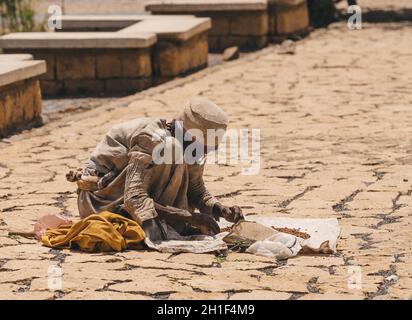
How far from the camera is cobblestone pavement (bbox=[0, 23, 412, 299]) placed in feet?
22.5

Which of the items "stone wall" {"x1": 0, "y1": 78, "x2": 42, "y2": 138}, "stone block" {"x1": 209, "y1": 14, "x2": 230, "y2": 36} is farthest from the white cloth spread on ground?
"stone block" {"x1": 209, "y1": 14, "x2": 230, "y2": 36}

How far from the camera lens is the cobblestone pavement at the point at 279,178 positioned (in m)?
6.86

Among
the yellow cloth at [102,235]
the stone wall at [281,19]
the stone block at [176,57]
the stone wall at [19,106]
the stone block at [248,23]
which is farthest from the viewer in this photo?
the stone wall at [281,19]

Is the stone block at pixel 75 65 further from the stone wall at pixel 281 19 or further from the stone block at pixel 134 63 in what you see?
the stone wall at pixel 281 19

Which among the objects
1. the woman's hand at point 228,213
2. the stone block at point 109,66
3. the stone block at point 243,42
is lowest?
the stone block at point 243,42

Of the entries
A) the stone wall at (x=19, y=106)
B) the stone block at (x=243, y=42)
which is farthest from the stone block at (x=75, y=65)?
the stone block at (x=243, y=42)

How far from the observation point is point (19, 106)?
466 inches

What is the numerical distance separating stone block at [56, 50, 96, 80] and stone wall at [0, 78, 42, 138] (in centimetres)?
184

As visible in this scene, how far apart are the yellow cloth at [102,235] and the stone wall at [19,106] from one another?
4.05 metres

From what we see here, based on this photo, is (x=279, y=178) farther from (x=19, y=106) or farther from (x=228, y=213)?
(x=19, y=106)

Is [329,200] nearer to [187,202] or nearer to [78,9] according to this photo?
[187,202]

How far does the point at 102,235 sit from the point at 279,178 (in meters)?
2.62

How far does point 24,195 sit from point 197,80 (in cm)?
584
